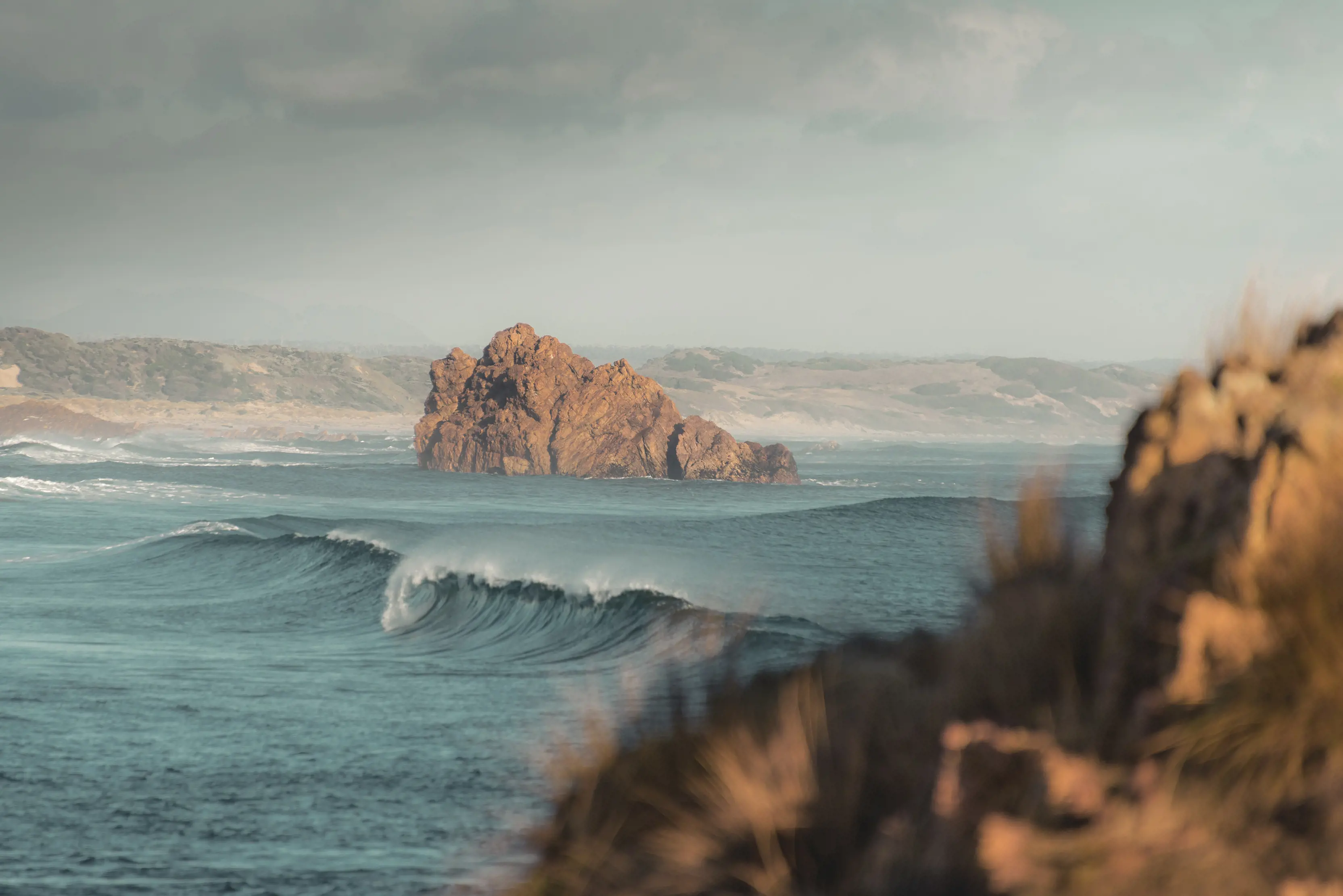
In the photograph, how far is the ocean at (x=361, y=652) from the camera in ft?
20.6

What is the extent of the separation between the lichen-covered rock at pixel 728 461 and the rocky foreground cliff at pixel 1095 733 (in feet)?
202

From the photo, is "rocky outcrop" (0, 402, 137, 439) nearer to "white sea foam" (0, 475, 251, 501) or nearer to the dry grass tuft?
"white sea foam" (0, 475, 251, 501)

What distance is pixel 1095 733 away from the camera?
3.05 metres

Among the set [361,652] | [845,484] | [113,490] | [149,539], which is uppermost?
[361,652]

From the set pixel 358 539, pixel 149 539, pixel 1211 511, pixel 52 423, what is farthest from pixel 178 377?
pixel 1211 511

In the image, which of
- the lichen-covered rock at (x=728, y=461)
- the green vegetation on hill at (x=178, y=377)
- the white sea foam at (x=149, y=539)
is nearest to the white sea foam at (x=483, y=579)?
the white sea foam at (x=149, y=539)

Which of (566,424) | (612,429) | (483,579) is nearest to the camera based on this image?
(483,579)

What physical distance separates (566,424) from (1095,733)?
67.8 meters

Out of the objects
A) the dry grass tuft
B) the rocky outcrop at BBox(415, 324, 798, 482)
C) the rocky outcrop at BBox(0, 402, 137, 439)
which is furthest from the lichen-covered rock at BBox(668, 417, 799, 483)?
the rocky outcrop at BBox(0, 402, 137, 439)

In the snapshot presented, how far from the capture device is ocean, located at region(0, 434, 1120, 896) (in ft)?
20.6

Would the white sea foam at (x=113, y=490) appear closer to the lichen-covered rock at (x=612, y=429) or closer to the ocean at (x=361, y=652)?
the ocean at (x=361, y=652)

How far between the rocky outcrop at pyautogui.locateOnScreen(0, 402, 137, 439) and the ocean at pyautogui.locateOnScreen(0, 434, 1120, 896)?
72.4m

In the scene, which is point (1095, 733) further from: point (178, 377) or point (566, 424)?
point (178, 377)

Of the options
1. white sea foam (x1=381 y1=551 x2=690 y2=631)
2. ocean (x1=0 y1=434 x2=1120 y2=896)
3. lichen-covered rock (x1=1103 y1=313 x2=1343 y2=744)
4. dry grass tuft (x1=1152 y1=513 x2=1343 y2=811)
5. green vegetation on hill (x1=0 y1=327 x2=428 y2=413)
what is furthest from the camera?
green vegetation on hill (x1=0 y1=327 x2=428 y2=413)
